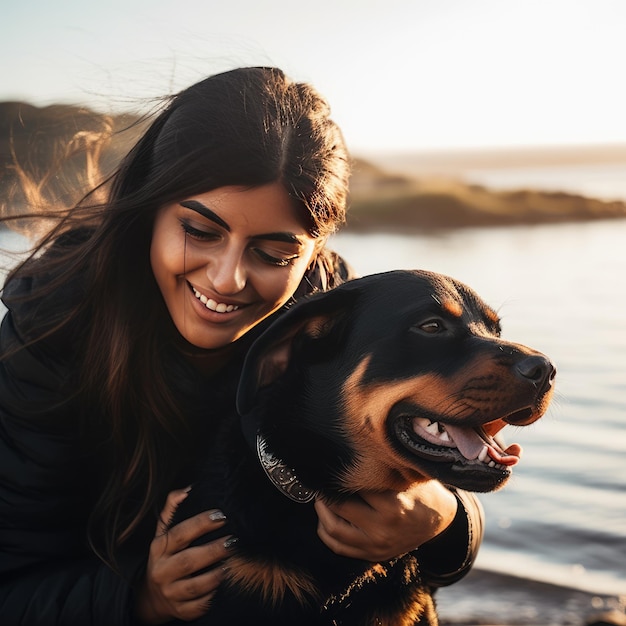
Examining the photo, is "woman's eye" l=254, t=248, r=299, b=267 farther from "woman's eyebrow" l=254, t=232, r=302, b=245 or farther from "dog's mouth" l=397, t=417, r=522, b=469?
"dog's mouth" l=397, t=417, r=522, b=469

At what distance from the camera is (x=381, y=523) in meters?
2.58

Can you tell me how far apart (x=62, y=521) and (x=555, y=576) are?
200cm

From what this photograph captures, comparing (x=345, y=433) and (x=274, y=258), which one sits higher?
(x=274, y=258)

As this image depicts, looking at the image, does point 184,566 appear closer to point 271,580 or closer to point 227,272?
point 271,580

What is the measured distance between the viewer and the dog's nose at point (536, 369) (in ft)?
7.55

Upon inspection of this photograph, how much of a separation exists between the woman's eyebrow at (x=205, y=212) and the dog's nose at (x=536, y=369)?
3.01 feet

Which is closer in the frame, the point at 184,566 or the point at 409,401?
the point at 409,401

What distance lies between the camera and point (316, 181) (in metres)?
2.78

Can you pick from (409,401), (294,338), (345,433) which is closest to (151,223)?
(294,338)

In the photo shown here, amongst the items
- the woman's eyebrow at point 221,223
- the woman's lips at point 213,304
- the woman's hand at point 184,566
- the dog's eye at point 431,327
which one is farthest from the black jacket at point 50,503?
the dog's eye at point 431,327

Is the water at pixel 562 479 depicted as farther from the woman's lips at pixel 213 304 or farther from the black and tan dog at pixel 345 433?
the woman's lips at pixel 213 304

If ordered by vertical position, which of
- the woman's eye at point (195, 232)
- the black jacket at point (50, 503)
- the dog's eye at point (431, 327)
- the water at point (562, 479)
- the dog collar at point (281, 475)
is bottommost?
the water at point (562, 479)

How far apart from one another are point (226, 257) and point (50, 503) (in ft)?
3.04

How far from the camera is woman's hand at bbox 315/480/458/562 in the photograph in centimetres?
252
